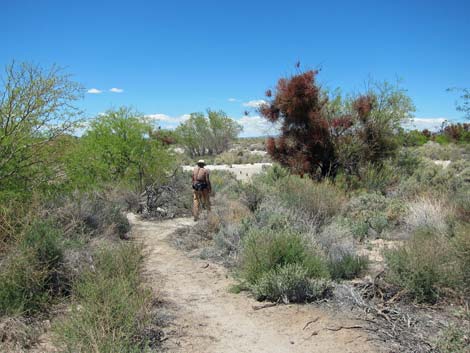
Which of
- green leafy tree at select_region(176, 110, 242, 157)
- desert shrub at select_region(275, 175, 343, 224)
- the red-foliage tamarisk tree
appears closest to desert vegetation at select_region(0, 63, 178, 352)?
desert shrub at select_region(275, 175, 343, 224)

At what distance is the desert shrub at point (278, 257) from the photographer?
6297 mm

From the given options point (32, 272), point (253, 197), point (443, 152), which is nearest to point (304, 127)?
point (253, 197)

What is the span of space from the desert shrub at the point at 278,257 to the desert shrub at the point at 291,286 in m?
0.19

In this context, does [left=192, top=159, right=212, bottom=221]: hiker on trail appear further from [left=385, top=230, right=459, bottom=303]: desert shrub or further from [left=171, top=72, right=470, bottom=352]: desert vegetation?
[left=385, top=230, right=459, bottom=303]: desert shrub

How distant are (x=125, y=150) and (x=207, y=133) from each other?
32562mm

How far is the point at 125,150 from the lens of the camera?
1380cm

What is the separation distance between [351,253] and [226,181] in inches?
483

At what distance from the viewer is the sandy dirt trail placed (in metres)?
4.68

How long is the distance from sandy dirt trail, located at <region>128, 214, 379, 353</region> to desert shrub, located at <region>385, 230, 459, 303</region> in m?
1.13

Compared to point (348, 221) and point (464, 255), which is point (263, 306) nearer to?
point (464, 255)

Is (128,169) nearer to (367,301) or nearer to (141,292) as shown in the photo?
(141,292)

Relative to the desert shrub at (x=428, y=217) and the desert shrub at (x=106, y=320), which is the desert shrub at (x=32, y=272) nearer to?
the desert shrub at (x=106, y=320)

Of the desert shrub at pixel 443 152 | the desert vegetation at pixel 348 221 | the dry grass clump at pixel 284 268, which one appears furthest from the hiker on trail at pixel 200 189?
the desert shrub at pixel 443 152

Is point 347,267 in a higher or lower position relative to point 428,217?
lower
